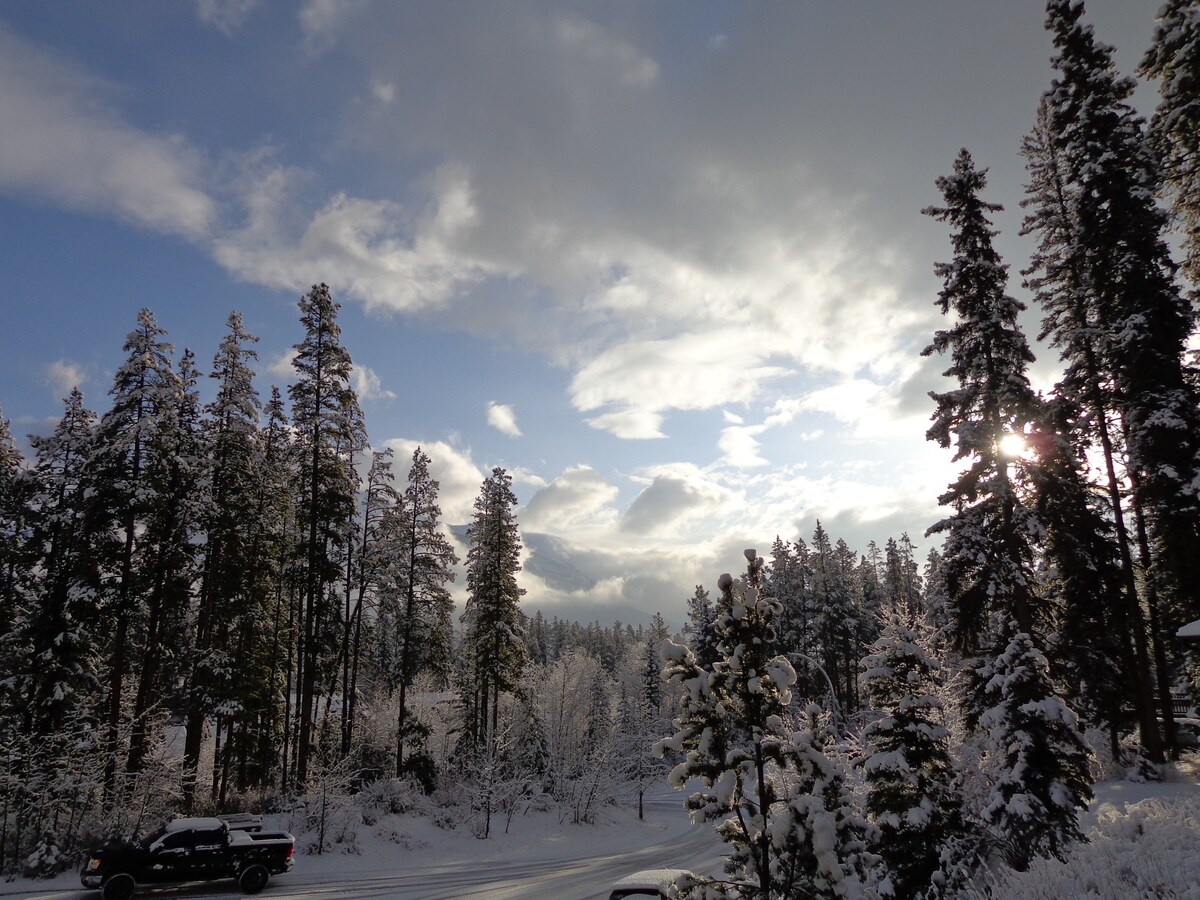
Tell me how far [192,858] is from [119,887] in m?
1.64

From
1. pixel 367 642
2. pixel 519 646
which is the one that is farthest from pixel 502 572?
pixel 367 642

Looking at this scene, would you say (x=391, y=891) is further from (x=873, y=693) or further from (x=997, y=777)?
(x=997, y=777)

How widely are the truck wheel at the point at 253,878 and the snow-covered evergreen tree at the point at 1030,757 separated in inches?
754

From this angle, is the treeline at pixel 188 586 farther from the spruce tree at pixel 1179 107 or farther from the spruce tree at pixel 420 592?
the spruce tree at pixel 1179 107

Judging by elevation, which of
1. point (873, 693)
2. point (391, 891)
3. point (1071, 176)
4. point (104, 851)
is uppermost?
point (1071, 176)

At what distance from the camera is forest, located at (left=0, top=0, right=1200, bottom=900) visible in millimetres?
12359

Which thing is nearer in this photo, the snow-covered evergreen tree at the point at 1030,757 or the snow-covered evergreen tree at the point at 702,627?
the snow-covered evergreen tree at the point at 1030,757

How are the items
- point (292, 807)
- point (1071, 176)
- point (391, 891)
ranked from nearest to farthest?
point (391, 891)
point (1071, 176)
point (292, 807)

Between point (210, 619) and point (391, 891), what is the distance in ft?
50.9

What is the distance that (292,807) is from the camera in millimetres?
25109

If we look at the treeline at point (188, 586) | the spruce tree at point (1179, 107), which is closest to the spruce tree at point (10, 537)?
the treeline at point (188, 586)

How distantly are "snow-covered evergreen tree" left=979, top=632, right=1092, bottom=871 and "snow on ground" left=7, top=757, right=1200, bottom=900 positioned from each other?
31.5 inches

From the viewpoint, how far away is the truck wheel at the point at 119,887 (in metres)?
16.4

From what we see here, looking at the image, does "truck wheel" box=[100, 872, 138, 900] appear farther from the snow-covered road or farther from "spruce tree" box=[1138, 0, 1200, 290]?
"spruce tree" box=[1138, 0, 1200, 290]
